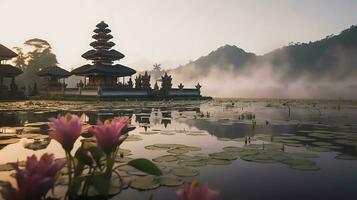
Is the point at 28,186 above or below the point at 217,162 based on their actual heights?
above

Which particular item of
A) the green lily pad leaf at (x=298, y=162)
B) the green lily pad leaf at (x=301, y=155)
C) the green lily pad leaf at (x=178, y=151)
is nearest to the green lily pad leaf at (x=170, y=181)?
the green lily pad leaf at (x=178, y=151)

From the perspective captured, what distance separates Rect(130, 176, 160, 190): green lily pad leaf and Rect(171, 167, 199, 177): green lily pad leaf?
0.53 m

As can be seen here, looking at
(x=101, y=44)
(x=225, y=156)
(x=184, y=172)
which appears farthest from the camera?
(x=101, y=44)

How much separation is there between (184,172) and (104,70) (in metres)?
41.6

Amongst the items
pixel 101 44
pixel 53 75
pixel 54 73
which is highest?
pixel 101 44

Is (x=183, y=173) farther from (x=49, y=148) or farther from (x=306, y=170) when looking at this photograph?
(x=49, y=148)

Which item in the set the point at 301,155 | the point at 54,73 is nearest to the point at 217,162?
the point at 301,155

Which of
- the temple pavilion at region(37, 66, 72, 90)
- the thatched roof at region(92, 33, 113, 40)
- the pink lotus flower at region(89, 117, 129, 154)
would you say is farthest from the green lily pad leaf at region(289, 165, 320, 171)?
the thatched roof at region(92, 33, 113, 40)

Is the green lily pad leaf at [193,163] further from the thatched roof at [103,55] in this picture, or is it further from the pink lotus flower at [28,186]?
the thatched roof at [103,55]

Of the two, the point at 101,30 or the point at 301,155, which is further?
the point at 101,30

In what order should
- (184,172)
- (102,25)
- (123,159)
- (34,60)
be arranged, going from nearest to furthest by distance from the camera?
(184,172) < (123,159) < (102,25) < (34,60)

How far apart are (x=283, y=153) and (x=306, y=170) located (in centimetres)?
172

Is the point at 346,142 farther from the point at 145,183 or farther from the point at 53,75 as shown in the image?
the point at 53,75

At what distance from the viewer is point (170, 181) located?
224 inches
